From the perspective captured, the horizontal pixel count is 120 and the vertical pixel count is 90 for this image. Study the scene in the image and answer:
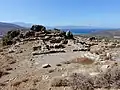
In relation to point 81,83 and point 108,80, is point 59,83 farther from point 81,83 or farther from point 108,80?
point 108,80

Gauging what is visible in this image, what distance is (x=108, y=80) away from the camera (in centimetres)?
814

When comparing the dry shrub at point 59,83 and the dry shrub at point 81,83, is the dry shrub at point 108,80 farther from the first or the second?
the dry shrub at point 59,83

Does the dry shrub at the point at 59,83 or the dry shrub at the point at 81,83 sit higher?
the dry shrub at the point at 81,83

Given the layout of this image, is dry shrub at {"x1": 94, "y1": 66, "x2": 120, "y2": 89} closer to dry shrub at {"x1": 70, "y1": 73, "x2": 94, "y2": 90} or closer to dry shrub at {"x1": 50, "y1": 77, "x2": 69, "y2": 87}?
dry shrub at {"x1": 70, "y1": 73, "x2": 94, "y2": 90}

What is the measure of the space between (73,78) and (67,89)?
55 cm

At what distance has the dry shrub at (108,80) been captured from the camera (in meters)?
7.86

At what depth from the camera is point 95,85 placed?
318 inches

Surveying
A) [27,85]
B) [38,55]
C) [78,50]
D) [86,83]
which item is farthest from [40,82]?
[78,50]

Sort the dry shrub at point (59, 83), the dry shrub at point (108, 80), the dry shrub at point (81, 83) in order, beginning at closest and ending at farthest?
1. the dry shrub at point (81, 83)
2. the dry shrub at point (108, 80)
3. the dry shrub at point (59, 83)

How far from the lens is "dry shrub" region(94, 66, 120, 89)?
786 cm

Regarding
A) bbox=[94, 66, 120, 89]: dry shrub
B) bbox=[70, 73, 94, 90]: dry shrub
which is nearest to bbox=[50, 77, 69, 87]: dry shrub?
bbox=[70, 73, 94, 90]: dry shrub

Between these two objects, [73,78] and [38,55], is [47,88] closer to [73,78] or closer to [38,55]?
[73,78]

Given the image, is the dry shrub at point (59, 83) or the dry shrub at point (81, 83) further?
the dry shrub at point (59, 83)

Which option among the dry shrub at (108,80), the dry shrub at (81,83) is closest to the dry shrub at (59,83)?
the dry shrub at (81,83)
